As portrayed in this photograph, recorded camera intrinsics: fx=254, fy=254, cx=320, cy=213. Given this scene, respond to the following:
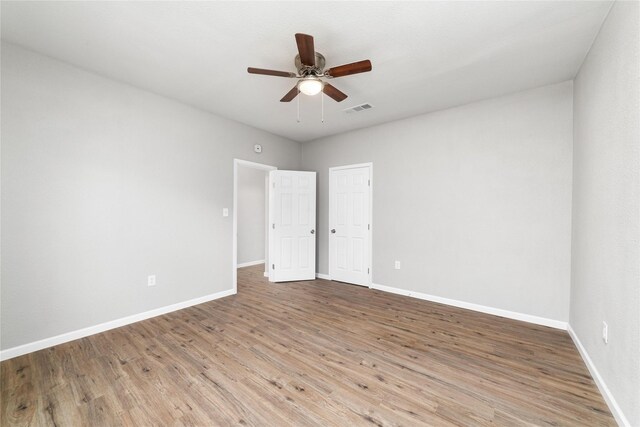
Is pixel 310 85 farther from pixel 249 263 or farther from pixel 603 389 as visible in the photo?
pixel 249 263

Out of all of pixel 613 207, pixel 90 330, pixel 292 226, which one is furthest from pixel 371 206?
pixel 90 330

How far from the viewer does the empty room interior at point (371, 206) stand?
1.74 metres

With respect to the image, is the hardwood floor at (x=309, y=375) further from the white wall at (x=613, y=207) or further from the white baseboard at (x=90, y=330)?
the white wall at (x=613, y=207)

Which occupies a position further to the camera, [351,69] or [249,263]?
[249,263]

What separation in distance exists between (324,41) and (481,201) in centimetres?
273

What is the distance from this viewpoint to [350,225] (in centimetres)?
465

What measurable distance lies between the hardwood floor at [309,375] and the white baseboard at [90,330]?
7cm

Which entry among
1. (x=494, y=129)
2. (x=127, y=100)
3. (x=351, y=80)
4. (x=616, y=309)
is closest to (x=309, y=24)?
(x=351, y=80)

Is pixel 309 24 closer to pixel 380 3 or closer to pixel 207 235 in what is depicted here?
pixel 380 3

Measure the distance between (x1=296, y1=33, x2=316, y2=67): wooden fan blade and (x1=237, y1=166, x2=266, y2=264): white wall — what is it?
177 inches

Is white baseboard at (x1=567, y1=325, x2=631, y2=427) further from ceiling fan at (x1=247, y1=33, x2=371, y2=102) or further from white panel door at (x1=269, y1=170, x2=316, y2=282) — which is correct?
white panel door at (x1=269, y1=170, x2=316, y2=282)

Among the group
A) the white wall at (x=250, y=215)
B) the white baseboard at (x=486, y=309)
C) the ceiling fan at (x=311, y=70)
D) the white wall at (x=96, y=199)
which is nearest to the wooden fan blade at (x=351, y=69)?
the ceiling fan at (x=311, y=70)

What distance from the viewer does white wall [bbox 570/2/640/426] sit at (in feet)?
4.76

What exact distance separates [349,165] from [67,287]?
406cm
